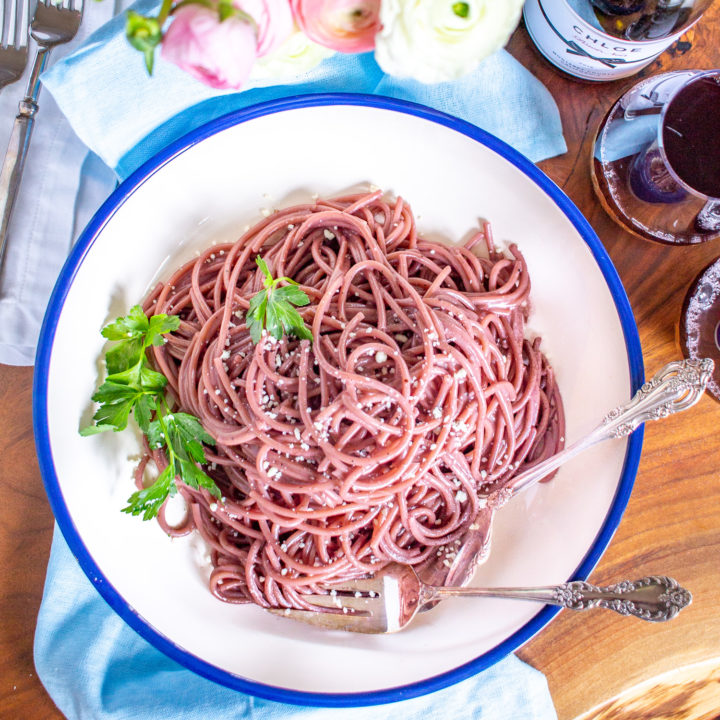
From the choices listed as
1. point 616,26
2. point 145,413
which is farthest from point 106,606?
point 616,26

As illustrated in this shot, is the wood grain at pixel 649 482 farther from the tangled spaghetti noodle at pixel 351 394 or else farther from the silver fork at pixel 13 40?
the silver fork at pixel 13 40

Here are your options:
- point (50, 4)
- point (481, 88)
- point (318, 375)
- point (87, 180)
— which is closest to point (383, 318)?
point (318, 375)

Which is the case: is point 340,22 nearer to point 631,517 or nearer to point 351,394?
point 351,394

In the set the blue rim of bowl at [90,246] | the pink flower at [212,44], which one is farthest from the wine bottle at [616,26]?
the pink flower at [212,44]

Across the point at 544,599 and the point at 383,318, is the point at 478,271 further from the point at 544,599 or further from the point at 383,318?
the point at 544,599

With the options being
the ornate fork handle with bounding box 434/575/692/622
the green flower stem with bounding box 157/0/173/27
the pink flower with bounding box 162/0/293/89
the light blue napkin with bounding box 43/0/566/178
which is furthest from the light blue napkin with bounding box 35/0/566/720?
the green flower stem with bounding box 157/0/173/27

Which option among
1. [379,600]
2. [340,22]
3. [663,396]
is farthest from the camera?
[379,600]

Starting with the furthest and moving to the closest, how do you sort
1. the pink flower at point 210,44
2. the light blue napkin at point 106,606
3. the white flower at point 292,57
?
1. the light blue napkin at point 106,606
2. the white flower at point 292,57
3. the pink flower at point 210,44
